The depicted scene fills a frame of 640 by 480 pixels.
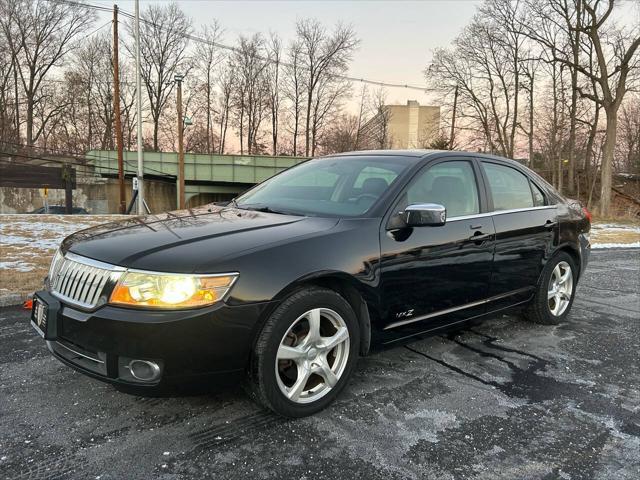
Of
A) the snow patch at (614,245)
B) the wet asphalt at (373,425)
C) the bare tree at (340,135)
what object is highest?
the bare tree at (340,135)

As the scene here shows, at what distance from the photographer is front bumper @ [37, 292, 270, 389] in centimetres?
228

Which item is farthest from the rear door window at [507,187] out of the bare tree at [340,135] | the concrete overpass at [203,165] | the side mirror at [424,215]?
the bare tree at [340,135]

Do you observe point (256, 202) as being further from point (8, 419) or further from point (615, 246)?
point (615, 246)

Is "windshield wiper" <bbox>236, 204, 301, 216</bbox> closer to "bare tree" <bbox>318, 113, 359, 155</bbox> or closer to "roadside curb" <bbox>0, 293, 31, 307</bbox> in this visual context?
"roadside curb" <bbox>0, 293, 31, 307</bbox>

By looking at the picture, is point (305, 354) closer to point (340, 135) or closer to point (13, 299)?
point (13, 299)

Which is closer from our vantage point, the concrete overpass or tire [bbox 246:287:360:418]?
tire [bbox 246:287:360:418]

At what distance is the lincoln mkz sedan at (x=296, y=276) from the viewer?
233cm

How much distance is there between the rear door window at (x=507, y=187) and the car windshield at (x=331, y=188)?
91 cm

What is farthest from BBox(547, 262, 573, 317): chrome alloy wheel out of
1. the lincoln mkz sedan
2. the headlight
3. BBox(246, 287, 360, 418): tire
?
the headlight

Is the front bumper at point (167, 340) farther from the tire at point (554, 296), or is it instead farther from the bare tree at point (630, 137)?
the bare tree at point (630, 137)

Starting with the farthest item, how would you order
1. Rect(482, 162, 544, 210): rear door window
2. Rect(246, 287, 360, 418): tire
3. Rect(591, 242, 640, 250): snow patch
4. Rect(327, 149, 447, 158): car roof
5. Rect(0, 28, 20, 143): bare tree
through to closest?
Rect(0, 28, 20, 143): bare tree → Rect(591, 242, 640, 250): snow patch → Rect(482, 162, 544, 210): rear door window → Rect(327, 149, 447, 158): car roof → Rect(246, 287, 360, 418): tire

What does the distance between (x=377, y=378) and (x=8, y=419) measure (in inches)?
87.8

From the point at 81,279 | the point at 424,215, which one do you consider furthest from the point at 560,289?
the point at 81,279

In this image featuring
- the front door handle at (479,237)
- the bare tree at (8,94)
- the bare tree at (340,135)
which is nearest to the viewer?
the front door handle at (479,237)
